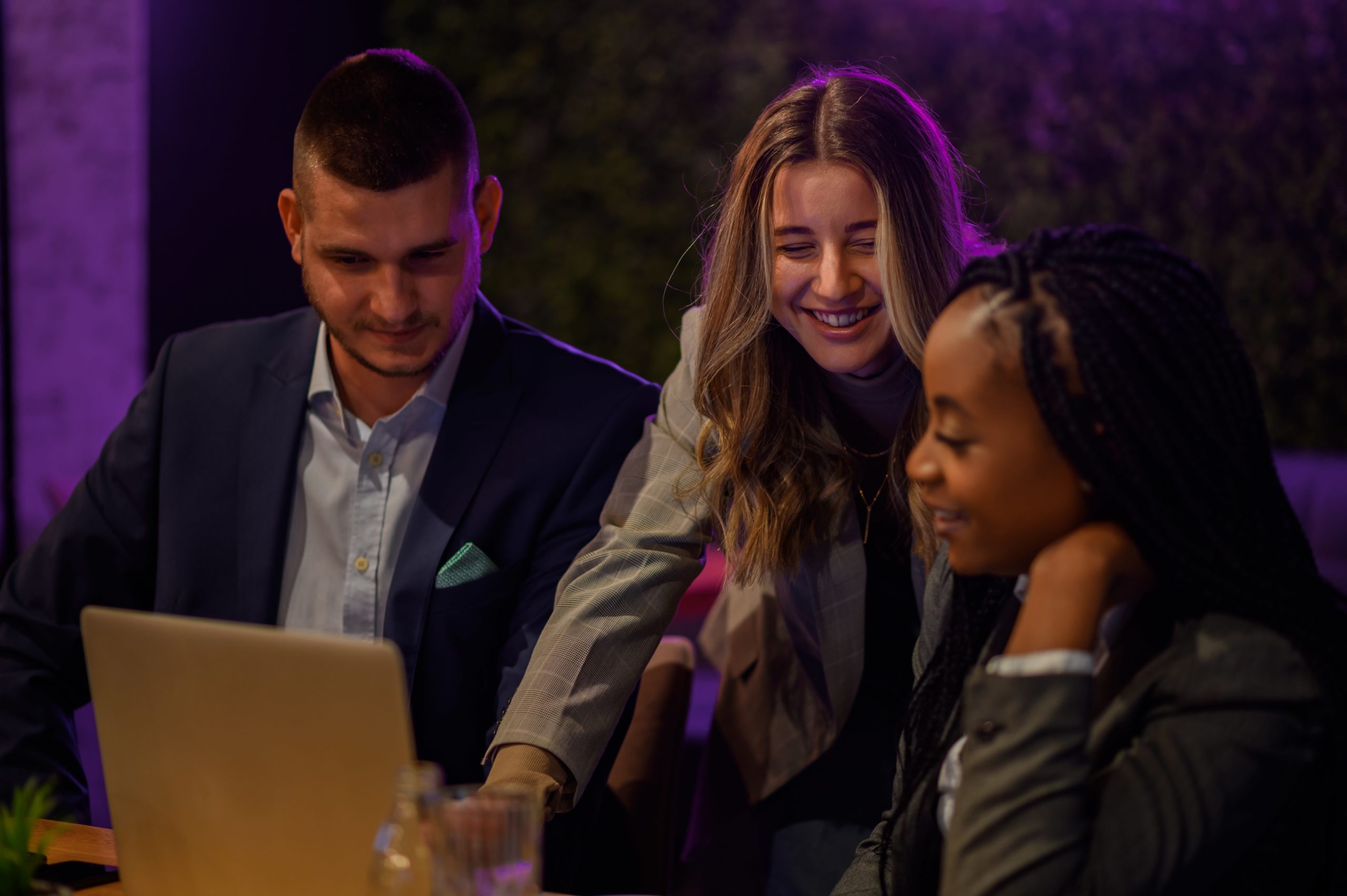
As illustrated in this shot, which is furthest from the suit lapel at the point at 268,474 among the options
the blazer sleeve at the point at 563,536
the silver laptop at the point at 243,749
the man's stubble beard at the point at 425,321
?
the silver laptop at the point at 243,749

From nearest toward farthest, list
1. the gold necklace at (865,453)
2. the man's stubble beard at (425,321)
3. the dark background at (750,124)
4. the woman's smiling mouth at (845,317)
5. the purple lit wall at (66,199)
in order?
the woman's smiling mouth at (845,317)
the gold necklace at (865,453)
the man's stubble beard at (425,321)
the purple lit wall at (66,199)
the dark background at (750,124)

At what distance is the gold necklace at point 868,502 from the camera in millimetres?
1626

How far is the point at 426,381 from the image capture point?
186 centimetres

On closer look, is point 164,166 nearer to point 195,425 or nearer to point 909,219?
point 195,425

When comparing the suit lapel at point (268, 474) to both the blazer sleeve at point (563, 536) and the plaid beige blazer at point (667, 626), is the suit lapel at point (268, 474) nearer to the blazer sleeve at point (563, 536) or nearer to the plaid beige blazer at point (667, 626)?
the blazer sleeve at point (563, 536)

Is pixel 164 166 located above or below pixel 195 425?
above

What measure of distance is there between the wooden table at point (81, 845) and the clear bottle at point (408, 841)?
0.43m

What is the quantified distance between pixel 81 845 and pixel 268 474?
0.71m

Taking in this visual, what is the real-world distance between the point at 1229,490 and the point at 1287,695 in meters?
0.15

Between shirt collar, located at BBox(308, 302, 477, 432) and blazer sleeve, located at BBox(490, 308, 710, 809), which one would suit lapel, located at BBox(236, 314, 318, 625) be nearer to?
shirt collar, located at BBox(308, 302, 477, 432)

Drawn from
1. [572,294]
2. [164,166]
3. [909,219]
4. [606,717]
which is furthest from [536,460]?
[572,294]

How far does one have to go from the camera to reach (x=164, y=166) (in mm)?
4059

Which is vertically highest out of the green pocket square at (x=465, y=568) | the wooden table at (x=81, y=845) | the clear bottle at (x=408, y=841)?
the clear bottle at (x=408, y=841)

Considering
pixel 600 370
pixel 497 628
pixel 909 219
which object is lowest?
pixel 497 628
